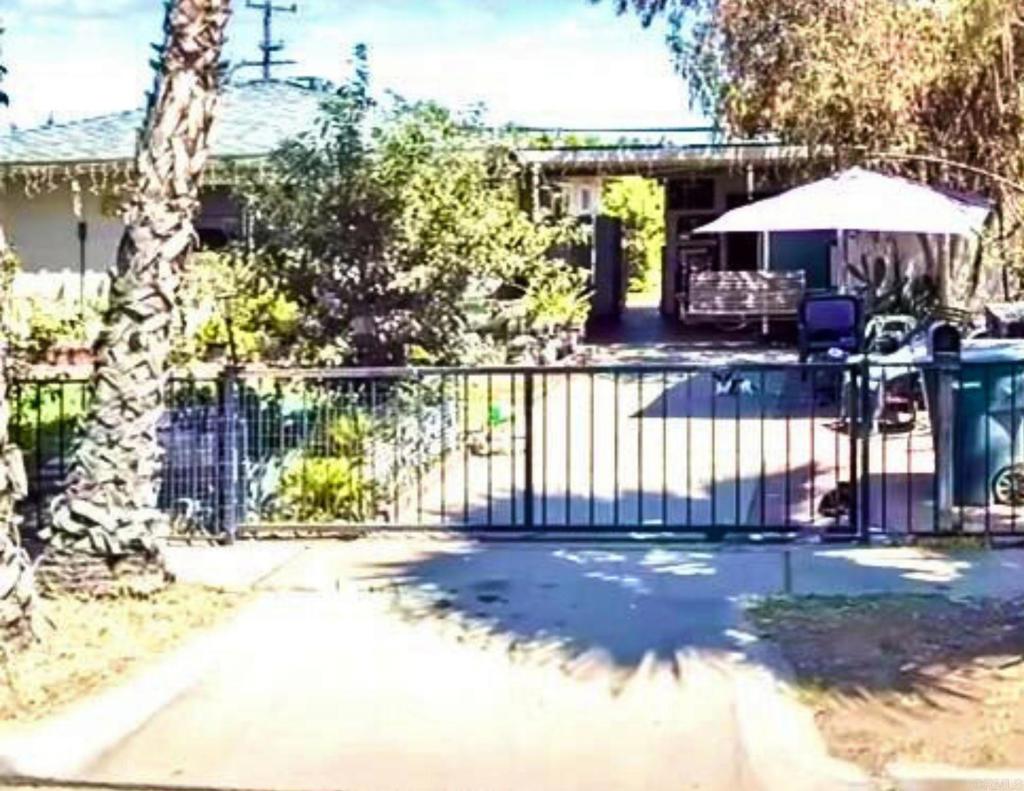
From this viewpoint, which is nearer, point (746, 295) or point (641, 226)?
point (746, 295)

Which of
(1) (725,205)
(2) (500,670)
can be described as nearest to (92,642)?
(2) (500,670)

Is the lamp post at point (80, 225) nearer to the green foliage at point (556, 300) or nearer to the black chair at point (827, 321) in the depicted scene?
the green foliage at point (556, 300)

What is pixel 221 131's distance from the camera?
2570cm

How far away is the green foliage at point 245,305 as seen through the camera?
14.5 m

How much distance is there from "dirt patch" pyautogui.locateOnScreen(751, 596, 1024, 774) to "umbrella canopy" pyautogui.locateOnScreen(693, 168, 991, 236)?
7163mm

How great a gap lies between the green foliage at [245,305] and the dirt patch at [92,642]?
6.18 meters

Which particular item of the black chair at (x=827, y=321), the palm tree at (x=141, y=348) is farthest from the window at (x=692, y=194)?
the palm tree at (x=141, y=348)

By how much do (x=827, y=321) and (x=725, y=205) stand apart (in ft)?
49.7

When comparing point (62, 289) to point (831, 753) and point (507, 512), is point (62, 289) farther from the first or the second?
point (831, 753)

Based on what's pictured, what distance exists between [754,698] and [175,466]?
4760 mm

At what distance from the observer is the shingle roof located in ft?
83.1

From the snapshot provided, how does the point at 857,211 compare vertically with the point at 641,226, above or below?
below

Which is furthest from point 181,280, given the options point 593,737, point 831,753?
point 831,753

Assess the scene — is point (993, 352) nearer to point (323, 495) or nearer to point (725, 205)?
point (323, 495)
